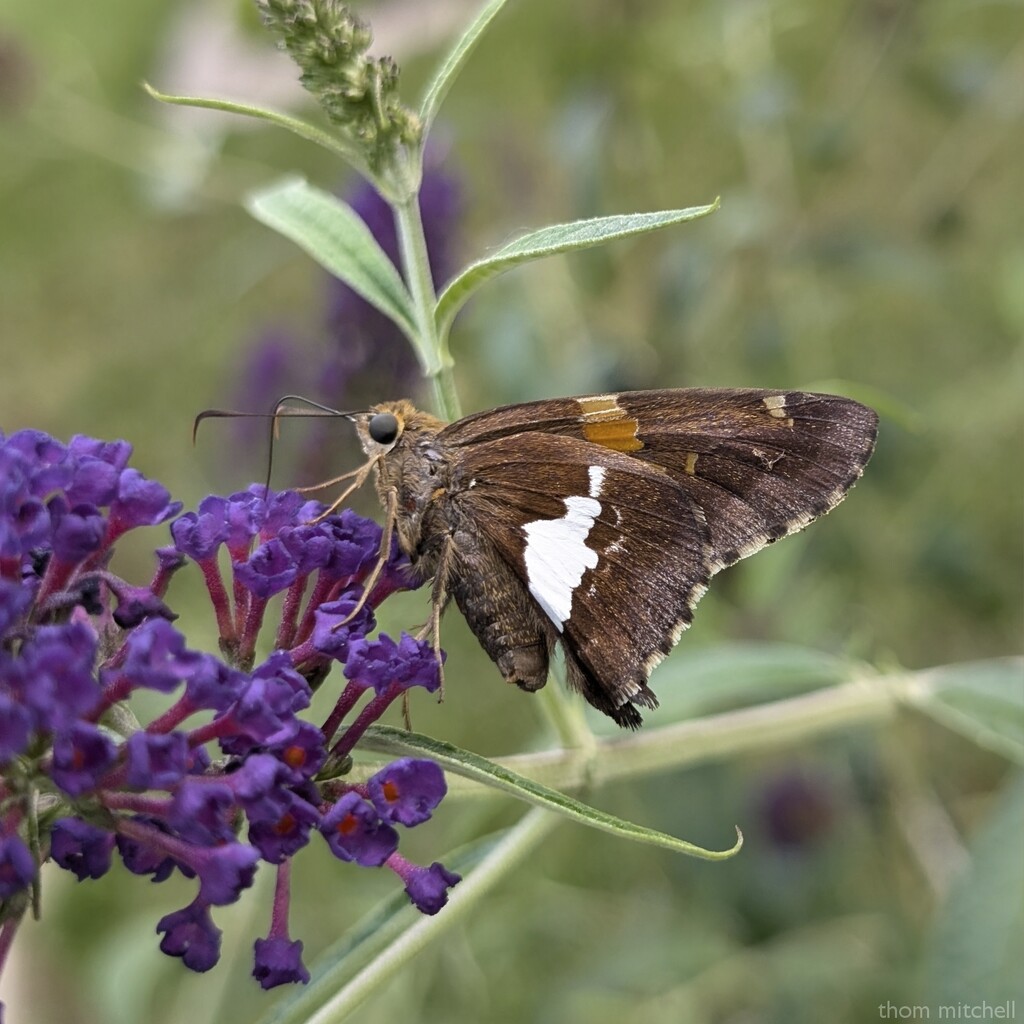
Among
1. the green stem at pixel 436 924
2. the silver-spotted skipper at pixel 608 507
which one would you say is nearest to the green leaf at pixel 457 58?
the silver-spotted skipper at pixel 608 507

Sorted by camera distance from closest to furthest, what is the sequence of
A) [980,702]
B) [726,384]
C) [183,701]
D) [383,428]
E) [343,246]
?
1. [183,701]
2. [343,246]
3. [383,428]
4. [980,702]
5. [726,384]

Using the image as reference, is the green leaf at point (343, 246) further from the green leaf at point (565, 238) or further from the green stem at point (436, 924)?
the green stem at point (436, 924)

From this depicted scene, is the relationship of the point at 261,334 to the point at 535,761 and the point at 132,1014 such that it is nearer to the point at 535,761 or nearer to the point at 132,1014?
the point at 132,1014

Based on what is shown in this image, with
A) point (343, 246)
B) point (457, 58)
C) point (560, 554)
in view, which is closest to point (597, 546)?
point (560, 554)

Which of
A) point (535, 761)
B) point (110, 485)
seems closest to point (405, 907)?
point (535, 761)

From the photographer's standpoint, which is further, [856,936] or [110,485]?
[856,936]

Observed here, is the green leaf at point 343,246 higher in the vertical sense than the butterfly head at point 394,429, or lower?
higher

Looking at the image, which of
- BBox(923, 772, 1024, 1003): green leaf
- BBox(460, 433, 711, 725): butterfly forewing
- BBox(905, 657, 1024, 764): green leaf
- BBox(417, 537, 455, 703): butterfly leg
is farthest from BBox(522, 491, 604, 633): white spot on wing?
BBox(923, 772, 1024, 1003): green leaf

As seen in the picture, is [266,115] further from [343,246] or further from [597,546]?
[597,546]
